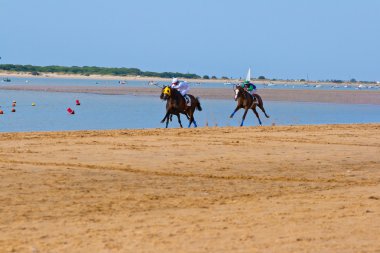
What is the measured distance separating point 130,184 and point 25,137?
845cm

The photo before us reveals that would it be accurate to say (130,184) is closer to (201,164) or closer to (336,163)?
(201,164)

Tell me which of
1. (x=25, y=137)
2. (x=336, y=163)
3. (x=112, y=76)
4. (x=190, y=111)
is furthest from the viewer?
(x=112, y=76)

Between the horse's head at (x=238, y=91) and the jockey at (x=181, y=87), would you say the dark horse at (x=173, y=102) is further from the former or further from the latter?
the horse's head at (x=238, y=91)

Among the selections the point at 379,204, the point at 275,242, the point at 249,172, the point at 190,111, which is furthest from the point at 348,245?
the point at 190,111

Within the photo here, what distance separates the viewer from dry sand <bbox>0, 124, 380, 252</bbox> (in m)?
10.0

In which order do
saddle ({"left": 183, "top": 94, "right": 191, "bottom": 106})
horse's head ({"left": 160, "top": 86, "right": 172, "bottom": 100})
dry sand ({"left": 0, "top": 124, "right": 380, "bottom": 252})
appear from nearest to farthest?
1. dry sand ({"left": 0, "top": 124, "right": 380, "bottom": 252})
2. horse's head ({"left": 160, "top": 86, "right": 172, "bottom": 100})
3. saddle ({"left": 183, "top": 94, "right": 191, "bottom": 106})

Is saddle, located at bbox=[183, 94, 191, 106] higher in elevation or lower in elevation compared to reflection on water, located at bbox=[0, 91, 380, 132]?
higher

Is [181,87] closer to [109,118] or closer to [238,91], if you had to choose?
[238,91]

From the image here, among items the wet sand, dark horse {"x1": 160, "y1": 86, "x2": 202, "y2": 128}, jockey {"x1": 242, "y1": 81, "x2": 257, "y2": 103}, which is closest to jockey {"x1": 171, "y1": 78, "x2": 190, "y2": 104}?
dark horse {"x1": 160, "y1": 86, "x2": 202, "y2": 128}

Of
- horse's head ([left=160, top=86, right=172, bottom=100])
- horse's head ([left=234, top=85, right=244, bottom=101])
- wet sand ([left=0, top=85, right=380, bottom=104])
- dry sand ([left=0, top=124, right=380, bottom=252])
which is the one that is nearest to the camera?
dry sand ([left=0, top=124, right=380, bottom=252])

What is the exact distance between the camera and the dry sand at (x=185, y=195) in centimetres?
1004

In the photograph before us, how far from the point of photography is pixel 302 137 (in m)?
24.3

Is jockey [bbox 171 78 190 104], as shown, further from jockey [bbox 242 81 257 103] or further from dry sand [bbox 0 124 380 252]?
dry sand [bbox 0 124 380 252]

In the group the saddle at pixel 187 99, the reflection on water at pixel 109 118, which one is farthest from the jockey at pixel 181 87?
the reflection on water at pixel 109 118
